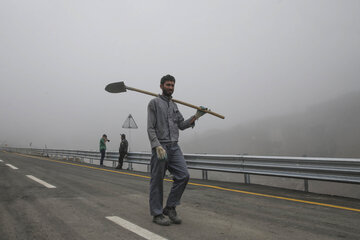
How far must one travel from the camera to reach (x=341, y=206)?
4.61m

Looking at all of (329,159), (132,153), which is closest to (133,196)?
(329,159)

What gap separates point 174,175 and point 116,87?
1950 millimetres

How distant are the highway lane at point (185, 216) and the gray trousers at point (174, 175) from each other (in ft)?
0.83

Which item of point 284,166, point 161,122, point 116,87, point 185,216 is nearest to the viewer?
point 161,122

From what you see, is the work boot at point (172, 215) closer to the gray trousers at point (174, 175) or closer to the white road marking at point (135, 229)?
the gray trousers at point (174, 175)

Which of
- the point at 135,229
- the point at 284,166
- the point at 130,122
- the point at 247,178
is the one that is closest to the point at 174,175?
the point at 135,229

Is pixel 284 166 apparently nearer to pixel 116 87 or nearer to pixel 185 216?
pixel 185 216

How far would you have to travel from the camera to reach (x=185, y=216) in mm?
→ 3850

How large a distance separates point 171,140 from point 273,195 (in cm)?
313

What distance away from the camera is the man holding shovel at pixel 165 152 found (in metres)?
3.50

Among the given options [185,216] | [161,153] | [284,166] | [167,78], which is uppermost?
[167,78]

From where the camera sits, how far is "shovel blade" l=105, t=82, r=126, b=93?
4.71 meters

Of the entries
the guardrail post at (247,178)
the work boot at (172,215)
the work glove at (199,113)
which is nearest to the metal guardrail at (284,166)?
the guardrail post at (247,178)

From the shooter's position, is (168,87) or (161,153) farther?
(168,87)
